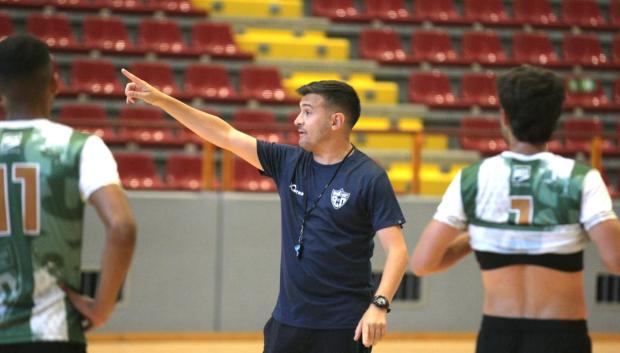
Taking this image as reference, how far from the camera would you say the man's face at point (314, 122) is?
167 inches

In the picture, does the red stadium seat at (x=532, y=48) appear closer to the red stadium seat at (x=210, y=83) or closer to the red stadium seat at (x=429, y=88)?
the red stadium seat at (x=429, y=88)

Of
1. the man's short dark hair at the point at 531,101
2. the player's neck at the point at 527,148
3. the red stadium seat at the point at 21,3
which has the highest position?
the red stadium seat at the point at 21,3

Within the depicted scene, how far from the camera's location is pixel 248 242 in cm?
901

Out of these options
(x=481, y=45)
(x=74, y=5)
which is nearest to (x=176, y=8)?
(x=74, y=5)

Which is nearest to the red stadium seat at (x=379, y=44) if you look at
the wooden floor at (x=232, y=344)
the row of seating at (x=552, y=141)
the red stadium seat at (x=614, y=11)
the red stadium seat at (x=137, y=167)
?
the row of seating at (x=552, y=141)

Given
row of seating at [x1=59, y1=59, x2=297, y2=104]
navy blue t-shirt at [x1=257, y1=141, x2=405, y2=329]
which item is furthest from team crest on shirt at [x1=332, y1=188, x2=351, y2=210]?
row of seating at [x1=59, y1=59, x2=297, y2=104]

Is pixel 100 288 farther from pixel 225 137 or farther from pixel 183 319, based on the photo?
pixel 183 319

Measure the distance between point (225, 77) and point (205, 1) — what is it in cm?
170

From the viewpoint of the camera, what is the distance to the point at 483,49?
13633mm

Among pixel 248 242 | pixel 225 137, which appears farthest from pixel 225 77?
pixel 225 137

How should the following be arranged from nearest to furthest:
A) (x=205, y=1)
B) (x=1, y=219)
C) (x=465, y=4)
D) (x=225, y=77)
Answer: (x=1, y=219), (x=225, y=77), (x=205, y=1), (x=465, y=4)

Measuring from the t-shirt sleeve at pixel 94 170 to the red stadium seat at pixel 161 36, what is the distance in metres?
9.65

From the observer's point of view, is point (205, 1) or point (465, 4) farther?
point (465, 4)

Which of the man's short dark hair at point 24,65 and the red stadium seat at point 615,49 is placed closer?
the man's short dark hair at point 24,65
